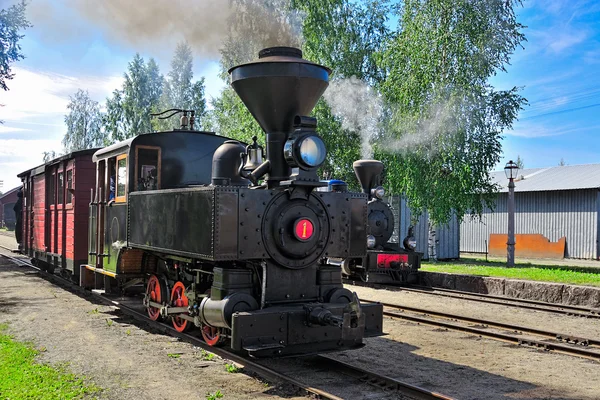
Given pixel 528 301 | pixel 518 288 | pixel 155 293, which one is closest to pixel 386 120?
pixel 518 288

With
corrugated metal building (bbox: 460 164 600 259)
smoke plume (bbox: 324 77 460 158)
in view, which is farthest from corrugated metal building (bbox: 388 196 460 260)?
smoke plume (bbox: 324 77 460 158)

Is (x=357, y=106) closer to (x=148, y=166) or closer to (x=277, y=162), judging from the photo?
(x=148, y=166)

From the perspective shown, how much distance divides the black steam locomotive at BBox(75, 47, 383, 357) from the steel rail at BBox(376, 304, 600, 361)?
7.56ft

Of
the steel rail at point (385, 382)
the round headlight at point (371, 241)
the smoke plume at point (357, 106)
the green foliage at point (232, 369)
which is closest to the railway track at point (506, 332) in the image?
the steel rail at point (385, 382)

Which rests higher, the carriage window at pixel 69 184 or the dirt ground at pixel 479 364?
the carriage window at pixel 69 184

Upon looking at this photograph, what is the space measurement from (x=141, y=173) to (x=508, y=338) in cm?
548

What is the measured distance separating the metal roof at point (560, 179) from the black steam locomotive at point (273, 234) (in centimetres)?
1769

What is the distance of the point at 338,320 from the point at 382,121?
14660 mm

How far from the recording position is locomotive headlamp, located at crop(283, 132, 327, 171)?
5.36 m

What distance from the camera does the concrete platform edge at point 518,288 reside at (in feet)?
34.7

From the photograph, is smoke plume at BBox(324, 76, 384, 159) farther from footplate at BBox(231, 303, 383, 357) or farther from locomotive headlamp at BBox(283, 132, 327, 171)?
footplate at BBox(231, 303, 383, 357)

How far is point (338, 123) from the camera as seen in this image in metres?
21.7

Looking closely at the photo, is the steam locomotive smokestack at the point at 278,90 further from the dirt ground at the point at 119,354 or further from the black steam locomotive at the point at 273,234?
the dirt ground at the point at 119,354

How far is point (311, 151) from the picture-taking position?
5453mm
